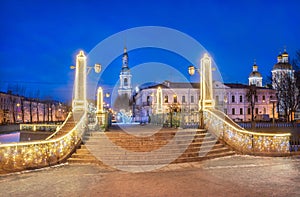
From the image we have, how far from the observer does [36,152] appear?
10.8 metres

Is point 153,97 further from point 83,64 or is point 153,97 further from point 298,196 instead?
point 298,196

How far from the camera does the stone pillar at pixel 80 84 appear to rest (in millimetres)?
16266

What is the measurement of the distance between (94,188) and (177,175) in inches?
113

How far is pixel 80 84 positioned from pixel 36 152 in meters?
6.35

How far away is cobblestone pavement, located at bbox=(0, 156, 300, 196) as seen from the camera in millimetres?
7461

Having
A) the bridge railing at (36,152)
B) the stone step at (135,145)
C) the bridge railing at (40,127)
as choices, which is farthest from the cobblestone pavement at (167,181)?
the bridge railing at (40,127)

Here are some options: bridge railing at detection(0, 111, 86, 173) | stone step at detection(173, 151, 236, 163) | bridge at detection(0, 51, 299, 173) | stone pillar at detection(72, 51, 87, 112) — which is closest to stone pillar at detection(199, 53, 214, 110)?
bridge at detection(0, 51, 299, 173)

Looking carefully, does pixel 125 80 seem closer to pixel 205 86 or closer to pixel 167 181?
pixel 205 86

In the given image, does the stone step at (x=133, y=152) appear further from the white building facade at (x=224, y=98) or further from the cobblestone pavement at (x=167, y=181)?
the white building facade at (x=224, y=98)

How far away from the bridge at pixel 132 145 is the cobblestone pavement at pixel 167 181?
26.3 inches

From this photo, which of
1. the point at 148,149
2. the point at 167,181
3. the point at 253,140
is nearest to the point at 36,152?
the point at 148,149

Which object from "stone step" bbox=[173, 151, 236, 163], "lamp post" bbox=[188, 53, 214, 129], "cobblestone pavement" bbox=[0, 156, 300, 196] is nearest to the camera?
"cobblestone pavement" bbox=[0, 156, 300, 196]

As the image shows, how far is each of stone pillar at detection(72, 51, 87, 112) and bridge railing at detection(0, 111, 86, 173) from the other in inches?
135

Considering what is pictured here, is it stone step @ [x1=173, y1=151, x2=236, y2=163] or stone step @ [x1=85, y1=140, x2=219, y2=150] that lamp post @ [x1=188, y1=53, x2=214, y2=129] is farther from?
stone step @ [x1=85, y1=140, x2=219, y2=150]
